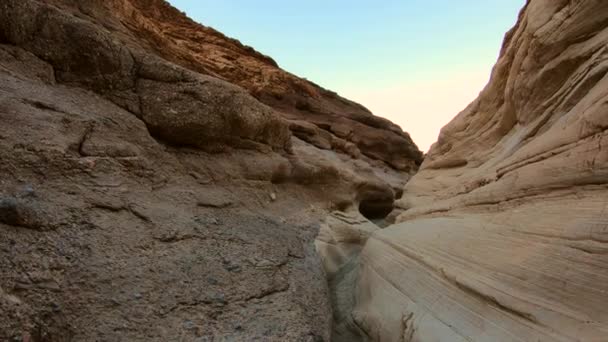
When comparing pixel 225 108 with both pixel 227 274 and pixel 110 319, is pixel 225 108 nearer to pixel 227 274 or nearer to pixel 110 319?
pixel 227 274

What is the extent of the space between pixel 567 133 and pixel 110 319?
3562 millimetres

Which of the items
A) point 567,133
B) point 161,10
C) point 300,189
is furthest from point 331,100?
point 567,133

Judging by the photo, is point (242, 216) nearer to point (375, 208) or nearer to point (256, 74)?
point (375, 208)

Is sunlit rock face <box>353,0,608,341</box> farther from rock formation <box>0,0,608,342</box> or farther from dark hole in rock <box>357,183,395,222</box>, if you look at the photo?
dark hole in rock <box>357,183,395,222</box>

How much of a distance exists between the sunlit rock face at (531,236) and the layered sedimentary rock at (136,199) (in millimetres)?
889

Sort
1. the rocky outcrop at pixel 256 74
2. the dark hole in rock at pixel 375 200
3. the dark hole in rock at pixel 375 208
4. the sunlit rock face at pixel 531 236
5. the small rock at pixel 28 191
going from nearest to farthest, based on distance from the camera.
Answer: the sunlit rock face at pixel 531 236 → the small rock at pixel 28 191 → the rocky outcrop at pixel 256 74 → the dark hole in rock at pixel 375 200 → the dark hole in rock at pixel 375 208

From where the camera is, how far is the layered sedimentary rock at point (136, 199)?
2137mm

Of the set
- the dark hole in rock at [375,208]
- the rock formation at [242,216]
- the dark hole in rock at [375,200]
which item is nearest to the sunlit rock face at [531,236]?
the rock formation at [242,216]

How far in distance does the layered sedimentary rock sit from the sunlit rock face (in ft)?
2.92

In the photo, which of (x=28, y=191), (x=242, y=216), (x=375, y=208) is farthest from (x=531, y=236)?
(x=375, y=208)

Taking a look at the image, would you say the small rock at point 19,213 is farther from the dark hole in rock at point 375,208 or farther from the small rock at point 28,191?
the dark hole in rock at point 375,208

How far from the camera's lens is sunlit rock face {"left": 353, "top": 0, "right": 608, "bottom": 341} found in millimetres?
1985

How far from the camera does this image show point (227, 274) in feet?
9.52

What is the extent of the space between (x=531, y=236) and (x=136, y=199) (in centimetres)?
318
